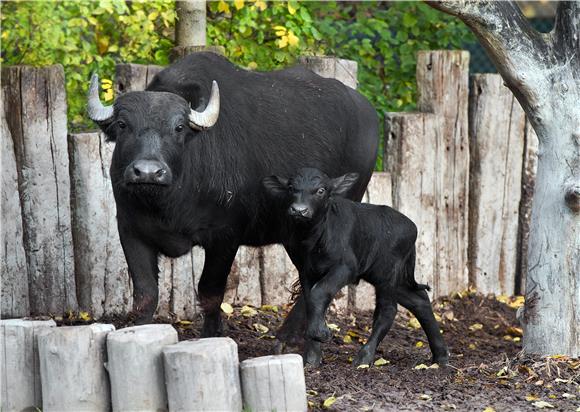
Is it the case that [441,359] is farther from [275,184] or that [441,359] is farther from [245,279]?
[245,279]

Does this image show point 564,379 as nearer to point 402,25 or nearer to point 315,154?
point 315,154

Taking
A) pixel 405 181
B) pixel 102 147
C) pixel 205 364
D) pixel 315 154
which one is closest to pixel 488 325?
pixel 405 181

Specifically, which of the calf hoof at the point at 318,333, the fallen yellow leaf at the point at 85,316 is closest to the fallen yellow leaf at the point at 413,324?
the calf hoof at the point at 318,333

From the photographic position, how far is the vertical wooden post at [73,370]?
603 cm

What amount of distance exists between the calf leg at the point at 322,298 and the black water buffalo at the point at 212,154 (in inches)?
28.3

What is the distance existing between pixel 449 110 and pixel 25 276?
405cm

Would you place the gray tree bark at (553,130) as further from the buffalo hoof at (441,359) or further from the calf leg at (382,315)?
the calf leg at (382,315)

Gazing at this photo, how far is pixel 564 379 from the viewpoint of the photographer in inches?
277

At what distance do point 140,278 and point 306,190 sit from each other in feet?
4.22

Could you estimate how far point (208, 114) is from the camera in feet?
24.2

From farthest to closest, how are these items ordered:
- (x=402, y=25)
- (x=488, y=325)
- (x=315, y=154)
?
(x=402, y=25)
(x=488, y=325)
(x=315, y=154)

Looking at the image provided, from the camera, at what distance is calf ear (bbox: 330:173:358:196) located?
7414 mm

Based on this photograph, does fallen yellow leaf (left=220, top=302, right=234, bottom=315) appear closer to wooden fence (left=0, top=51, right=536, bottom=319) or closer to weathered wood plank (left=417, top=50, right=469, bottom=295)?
wooden fence (left=0, top=51, right=536, bottom=319)

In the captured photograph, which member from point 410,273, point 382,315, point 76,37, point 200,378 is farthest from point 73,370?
point 76,37
